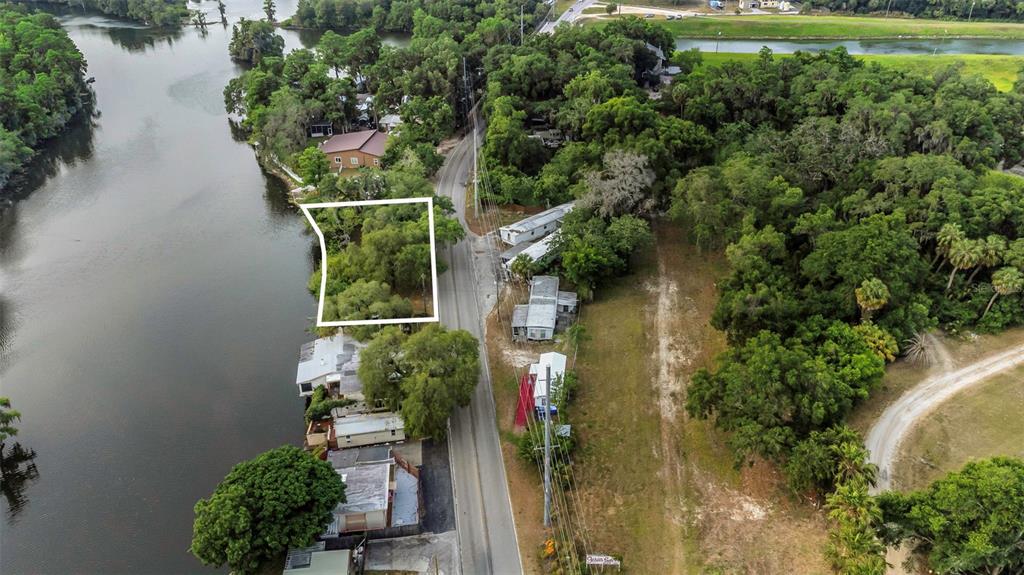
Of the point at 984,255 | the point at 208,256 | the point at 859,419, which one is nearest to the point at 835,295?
the point at 859,419

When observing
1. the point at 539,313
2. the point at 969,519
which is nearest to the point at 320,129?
the point at 539,313

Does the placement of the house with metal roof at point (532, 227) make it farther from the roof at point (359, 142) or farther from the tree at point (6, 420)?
the tree at point (6, 420)

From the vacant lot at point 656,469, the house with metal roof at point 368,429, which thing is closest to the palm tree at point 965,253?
the vacant lot at point 656,469

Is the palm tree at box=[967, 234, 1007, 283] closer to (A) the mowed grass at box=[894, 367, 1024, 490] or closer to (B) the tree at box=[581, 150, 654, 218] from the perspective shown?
(A) the mowed grass at box=[894, 367, 1024, 490]

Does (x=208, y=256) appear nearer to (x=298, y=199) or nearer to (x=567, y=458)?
(x=298, y=199)

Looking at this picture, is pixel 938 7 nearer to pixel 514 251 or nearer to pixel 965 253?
pixel 965 253

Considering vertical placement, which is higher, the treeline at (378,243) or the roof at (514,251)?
the treeline at (378,243)
